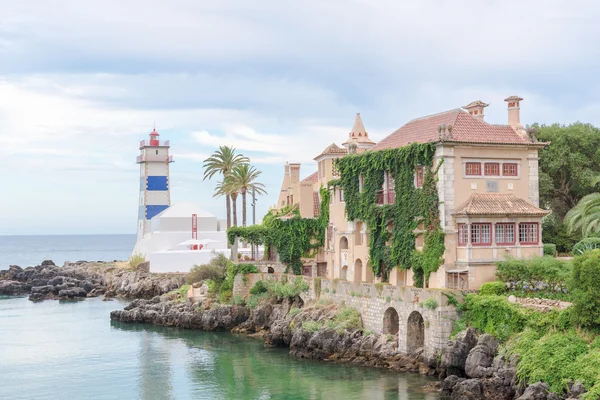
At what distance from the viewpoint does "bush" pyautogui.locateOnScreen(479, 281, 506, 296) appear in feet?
130

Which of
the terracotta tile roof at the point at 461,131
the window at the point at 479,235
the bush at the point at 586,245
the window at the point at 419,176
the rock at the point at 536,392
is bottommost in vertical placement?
the rock at the point at 536,392

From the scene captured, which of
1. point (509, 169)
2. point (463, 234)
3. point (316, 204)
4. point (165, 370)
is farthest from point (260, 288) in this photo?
point (509, 169)

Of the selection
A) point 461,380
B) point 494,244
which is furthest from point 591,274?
point 494,244

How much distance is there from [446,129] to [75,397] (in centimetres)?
2380

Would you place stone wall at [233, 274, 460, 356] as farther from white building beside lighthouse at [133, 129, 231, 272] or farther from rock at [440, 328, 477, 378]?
white building beside lighthouse at [133, 129, 231, 272]

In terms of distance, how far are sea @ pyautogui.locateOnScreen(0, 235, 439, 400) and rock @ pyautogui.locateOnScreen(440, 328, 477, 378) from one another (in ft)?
4.50

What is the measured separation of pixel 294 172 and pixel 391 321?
30.7 metres

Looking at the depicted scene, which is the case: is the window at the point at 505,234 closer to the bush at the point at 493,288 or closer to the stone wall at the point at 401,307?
the bush at the point at 493,288

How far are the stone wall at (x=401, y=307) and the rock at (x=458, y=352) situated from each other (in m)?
1.18

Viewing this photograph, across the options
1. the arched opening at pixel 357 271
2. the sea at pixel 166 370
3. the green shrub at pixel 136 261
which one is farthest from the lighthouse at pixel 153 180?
the arched opening at pixel 357 271

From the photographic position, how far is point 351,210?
174ft

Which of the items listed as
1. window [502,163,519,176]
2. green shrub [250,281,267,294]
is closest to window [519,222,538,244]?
window [502,163,519,176]

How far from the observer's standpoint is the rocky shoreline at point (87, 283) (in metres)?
79.1

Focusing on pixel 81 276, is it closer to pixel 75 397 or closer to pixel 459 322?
pixel 75 397
